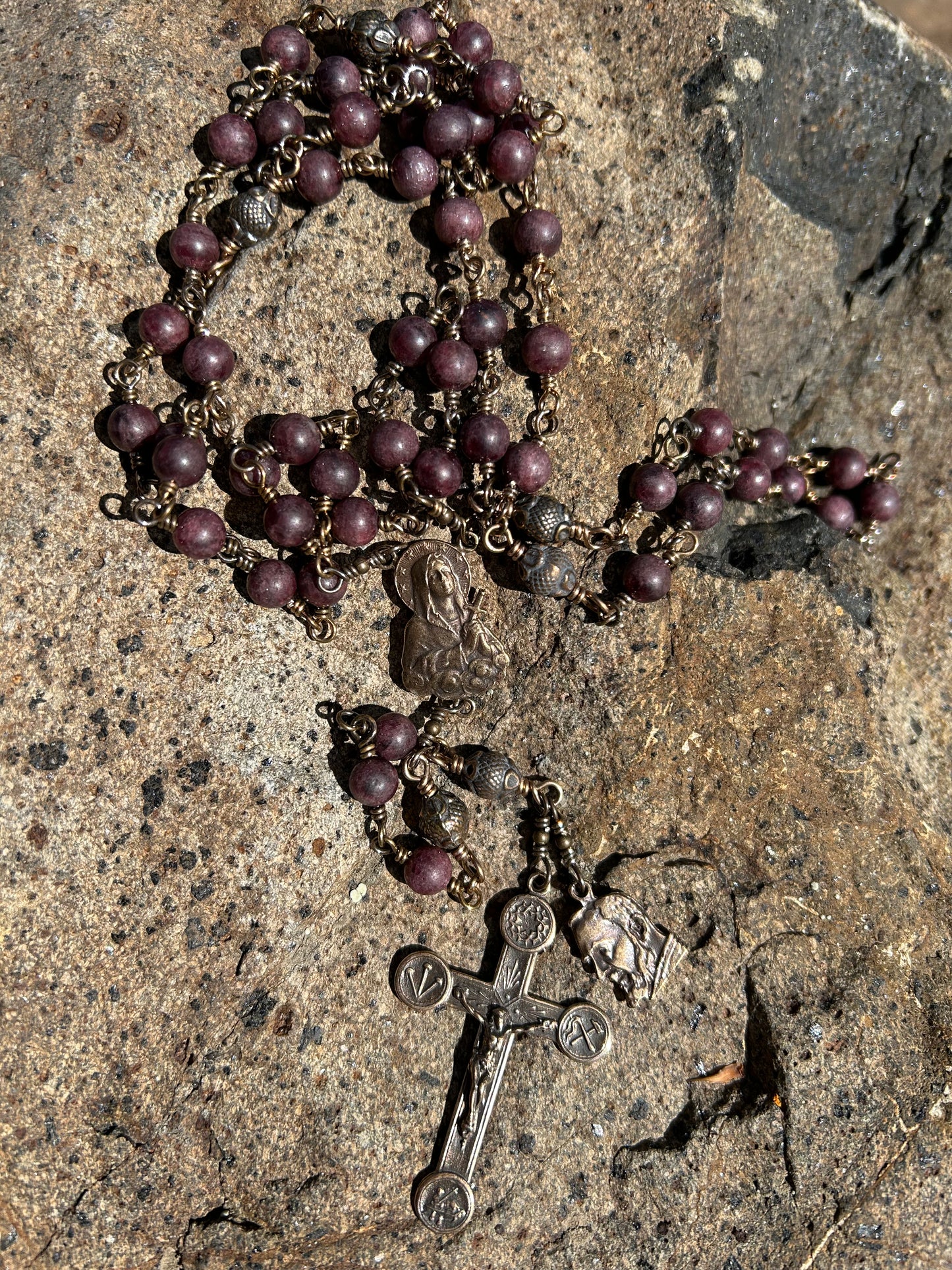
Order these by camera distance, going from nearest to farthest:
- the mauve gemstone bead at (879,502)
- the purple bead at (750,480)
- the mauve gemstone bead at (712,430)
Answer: the mauve gemstone bead at (712,430)
the purple bead at (750,480)
the mauve gemstone bead at (879,502)

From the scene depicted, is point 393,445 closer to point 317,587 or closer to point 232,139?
point 317,587

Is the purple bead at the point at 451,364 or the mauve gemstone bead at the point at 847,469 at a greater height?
the mauve gemstone bead at the point at 847,469

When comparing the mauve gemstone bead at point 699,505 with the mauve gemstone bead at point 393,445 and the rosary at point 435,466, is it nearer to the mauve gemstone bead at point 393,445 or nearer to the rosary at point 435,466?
the rosary at point 435,466

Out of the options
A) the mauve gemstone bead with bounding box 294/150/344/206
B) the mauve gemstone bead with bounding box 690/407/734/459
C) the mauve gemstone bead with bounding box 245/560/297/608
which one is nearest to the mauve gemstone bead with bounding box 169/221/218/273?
the mauve gemstone bead with bounding box 294/150/344/206

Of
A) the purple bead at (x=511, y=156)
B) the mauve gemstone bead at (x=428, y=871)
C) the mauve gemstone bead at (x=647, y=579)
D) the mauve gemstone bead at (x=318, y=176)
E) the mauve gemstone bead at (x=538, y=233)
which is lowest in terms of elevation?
the mauve gemstone bead at (x=428, y=871)

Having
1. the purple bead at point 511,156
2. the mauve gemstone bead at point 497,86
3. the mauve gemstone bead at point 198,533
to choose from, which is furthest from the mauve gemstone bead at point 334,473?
the mauve gemstone bead at point 497,86

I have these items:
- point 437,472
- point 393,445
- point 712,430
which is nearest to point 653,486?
point 712,430
